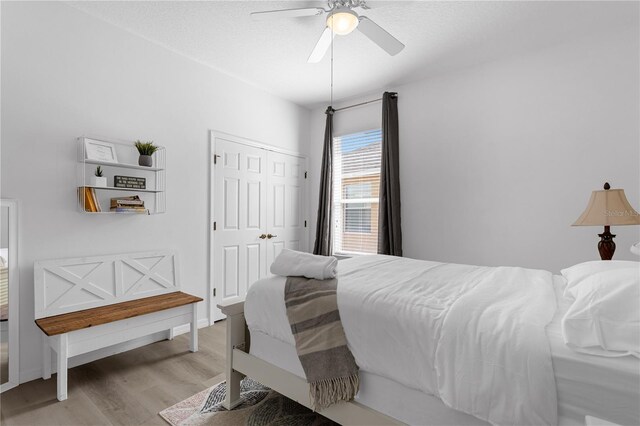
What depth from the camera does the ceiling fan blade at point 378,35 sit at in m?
2.12

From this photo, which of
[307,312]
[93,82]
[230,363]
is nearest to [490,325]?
[307,312]

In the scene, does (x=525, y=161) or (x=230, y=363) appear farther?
(x=525, y=161)

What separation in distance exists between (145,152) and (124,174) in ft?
0.85

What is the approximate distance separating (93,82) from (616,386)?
3505 millimetres

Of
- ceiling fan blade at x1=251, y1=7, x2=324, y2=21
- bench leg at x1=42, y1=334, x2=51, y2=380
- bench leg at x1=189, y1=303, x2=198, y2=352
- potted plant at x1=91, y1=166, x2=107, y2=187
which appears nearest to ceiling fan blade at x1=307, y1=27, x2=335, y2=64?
ceiling fan blade at x1=251, y1=7, x2=324, y2=21

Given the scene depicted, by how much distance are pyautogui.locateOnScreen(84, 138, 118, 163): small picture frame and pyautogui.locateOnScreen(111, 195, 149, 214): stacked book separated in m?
0.32

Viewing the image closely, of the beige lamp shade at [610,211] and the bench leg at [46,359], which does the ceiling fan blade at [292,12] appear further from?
the bench leg at [46,359]

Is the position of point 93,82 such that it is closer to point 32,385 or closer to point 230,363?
point 32,385

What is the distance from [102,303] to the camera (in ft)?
8.21

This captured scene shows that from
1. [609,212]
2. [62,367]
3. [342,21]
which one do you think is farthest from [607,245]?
[62,367]

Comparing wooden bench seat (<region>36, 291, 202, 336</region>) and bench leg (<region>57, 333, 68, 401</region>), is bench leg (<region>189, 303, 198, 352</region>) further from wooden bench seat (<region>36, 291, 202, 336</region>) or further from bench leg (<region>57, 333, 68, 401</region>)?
bench leg (<region>57, 333, 68, 401</region>)

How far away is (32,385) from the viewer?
217 cm

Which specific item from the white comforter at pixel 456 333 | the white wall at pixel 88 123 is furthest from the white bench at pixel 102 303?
the white comforter at pixel 456 333

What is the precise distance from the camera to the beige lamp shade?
2180mm
